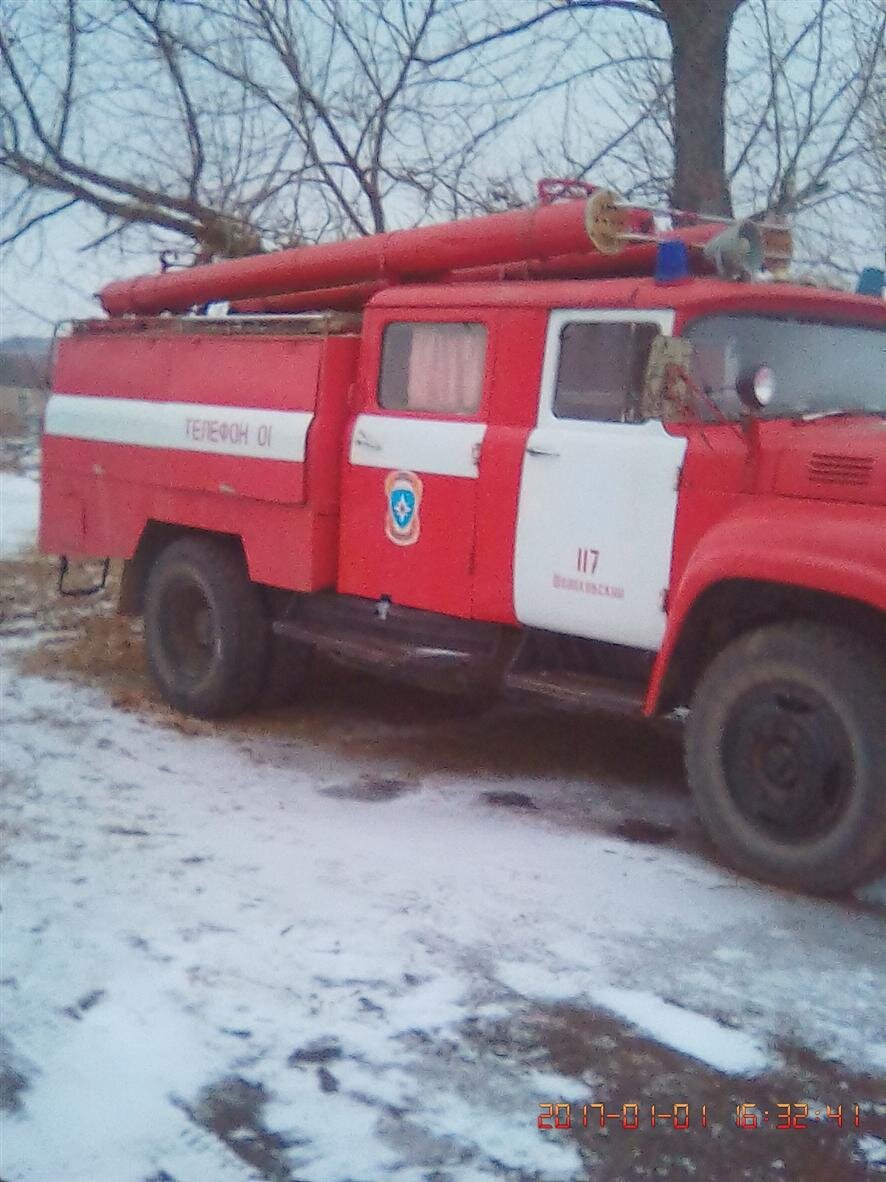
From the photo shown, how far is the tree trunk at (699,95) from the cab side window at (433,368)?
5.34 meters

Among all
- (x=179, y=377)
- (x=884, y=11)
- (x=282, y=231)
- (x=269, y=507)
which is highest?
(x=884, y=11)

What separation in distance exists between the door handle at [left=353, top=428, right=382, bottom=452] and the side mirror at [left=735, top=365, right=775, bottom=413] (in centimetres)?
183

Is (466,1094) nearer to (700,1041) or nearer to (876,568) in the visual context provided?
(700,1041)

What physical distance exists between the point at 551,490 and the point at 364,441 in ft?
3.88

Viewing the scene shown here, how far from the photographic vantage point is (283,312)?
291 inches

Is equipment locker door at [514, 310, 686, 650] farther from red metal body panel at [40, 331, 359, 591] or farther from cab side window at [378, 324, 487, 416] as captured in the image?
red metal body panel at [40, 331, 359, 591]

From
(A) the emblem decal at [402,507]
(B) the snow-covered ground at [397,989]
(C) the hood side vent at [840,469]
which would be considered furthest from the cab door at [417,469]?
(C) the hood side vent at [840,469]

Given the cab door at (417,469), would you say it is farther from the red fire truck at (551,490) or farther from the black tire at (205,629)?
the black tire at (205,629)

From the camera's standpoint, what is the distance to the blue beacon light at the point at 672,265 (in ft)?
16.7

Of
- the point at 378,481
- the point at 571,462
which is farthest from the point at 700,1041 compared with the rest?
the point at 378,481

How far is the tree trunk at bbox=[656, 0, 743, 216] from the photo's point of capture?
411 inches

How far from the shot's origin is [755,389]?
490 cm

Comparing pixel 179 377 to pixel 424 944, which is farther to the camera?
pixel 179 377

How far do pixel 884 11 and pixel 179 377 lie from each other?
310 inches
